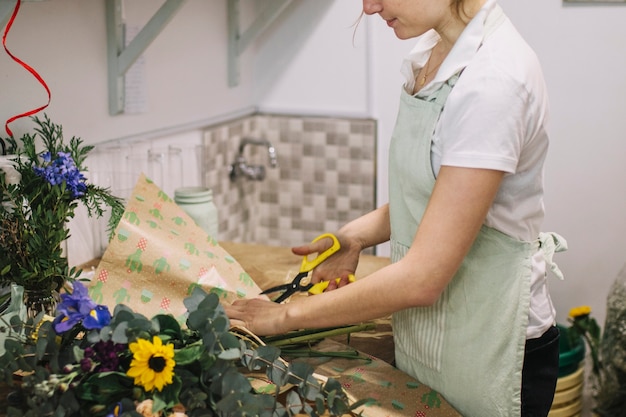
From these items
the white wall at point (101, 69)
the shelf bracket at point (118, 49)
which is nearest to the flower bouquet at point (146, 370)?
the white wall at point (101, 69)

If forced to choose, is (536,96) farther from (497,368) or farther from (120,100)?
(120,100)

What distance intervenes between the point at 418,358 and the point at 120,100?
949 mm

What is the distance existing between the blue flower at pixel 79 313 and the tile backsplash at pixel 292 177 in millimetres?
1239

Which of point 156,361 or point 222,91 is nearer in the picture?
point 156,361

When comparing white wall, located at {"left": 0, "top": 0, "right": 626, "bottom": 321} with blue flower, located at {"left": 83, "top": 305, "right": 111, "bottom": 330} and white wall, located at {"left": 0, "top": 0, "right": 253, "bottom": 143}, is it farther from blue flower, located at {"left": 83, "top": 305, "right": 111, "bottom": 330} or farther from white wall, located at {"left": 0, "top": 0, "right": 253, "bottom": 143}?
blue flower, located at {"left": 83, "top": 305, "right": 111, "bottom": 330}

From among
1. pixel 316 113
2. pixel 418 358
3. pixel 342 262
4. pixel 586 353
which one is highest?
pixel 316 113

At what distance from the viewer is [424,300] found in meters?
1.06

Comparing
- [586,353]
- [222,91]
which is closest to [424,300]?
[222,91]

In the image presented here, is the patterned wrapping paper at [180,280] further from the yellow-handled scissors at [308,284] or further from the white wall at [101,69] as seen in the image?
the white wall at [101,69]

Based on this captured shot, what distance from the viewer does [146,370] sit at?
901 millimetres

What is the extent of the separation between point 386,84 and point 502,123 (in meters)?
1.41

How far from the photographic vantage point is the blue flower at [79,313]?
93 cm

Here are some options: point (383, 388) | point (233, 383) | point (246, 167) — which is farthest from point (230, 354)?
point (246, 167)

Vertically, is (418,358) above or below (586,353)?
above
